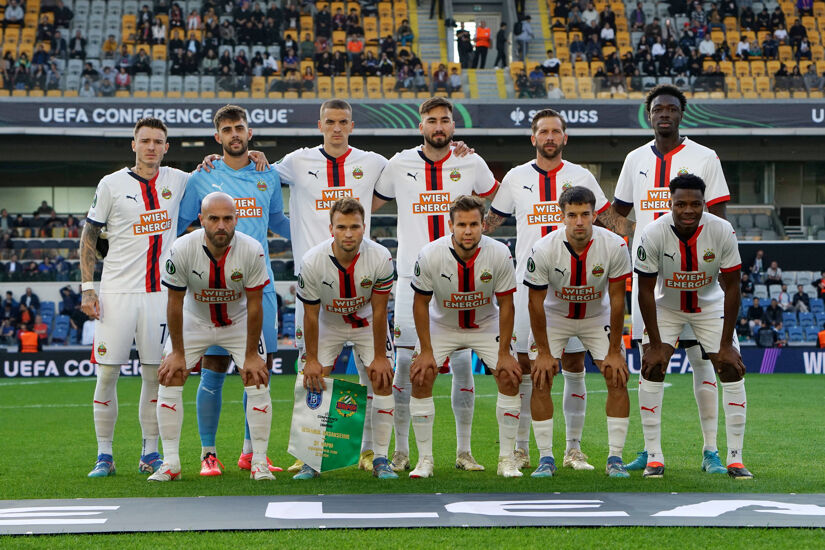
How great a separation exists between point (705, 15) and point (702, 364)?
24.8 m

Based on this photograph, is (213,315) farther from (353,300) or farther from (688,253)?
(688,253)

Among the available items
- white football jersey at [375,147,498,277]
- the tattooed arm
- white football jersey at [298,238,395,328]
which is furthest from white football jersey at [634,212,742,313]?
the tattooed arm

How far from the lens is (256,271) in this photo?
20.3 feet

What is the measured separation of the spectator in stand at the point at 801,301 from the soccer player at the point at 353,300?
17925mm

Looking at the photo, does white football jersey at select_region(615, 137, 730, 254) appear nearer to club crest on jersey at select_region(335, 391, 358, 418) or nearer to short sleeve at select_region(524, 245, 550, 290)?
short sleeve at select_region(524, 245, 550, 290)

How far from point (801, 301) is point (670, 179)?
17.0m

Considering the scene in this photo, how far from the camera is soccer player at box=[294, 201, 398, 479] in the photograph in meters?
6.17

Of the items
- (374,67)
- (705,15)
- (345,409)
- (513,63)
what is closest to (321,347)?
(345,409)

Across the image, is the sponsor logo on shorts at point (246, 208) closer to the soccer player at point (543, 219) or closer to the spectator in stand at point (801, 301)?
the soccer player at point (543, 219)

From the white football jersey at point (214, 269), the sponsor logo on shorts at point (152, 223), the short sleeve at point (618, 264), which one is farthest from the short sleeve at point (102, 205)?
the short sleeve at point (618, 264)

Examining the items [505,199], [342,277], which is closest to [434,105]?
[505,199]

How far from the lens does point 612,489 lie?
559cm

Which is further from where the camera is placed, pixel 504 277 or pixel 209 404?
pixel 209 404

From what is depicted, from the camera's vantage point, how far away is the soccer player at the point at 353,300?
6.17 m
